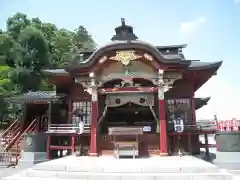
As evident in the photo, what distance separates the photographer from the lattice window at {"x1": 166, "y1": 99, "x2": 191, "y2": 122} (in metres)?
14.4

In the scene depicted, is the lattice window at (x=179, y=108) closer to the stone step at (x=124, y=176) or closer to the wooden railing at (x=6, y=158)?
the stone step at (x=124, y=176)

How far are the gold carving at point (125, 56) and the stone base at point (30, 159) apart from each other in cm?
787

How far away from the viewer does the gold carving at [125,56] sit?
13.9 metres

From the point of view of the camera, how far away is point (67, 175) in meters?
9.21

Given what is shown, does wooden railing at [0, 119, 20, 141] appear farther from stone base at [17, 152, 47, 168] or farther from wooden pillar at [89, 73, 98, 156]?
wooden pillar at [89, 73, 98, 156]

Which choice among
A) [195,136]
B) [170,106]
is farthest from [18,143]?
[195,136]

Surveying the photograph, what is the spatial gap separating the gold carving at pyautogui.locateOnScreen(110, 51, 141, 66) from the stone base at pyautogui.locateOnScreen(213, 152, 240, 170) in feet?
23.9

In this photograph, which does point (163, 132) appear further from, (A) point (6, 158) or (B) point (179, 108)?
(A) point (6, 158)

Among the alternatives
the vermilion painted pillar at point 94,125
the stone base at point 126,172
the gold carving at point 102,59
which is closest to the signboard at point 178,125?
the stone base at point 126,172

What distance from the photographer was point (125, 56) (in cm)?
1390

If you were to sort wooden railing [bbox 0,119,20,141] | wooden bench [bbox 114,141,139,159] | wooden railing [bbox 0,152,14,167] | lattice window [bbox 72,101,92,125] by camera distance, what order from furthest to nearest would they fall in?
wooden railing [bbox 0,119,20,141] → lattice window [bbox 72,101,92,125] → wooden railing [bbox 0,152,14,167] → wooden bench [bbox 114,141,139,159]

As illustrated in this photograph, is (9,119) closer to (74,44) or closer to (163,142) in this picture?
(163,142)

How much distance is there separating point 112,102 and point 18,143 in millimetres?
7282

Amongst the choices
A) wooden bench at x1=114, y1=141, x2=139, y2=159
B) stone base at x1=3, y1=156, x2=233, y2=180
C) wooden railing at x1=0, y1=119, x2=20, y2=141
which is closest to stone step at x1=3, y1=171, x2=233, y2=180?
stone base at x1=3, y1=156, x2=233, y2=180
